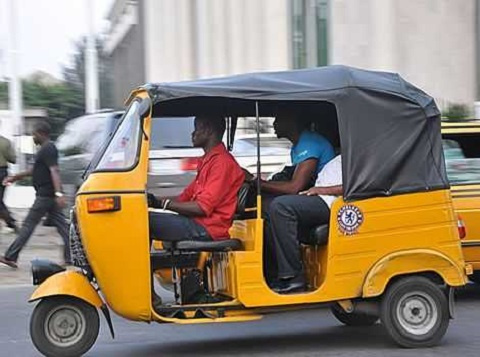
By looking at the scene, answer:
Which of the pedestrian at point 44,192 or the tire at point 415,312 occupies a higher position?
the pedestrian at point 44,192

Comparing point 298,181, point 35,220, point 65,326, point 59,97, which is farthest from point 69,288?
point 59,97

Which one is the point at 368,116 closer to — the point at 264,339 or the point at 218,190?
the point at 218,190

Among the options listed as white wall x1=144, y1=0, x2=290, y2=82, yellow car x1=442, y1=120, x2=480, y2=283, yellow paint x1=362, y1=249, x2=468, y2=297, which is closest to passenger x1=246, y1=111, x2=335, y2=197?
yellow paint x1=362, y1=249, x2=468, y2=297

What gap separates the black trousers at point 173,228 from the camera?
24.2 ft

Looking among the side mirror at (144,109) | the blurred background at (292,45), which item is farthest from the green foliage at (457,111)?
the side mirror at (144,109)

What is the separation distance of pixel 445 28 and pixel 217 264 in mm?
15335

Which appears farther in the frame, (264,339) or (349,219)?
(264,339)

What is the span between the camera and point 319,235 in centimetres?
755

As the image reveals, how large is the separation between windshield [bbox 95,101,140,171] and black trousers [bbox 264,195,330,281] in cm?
118

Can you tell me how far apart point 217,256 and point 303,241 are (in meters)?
0.70

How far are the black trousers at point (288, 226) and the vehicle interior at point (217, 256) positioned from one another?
107 millimetres

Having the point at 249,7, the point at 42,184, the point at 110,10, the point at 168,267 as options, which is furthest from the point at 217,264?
the point at 110,10

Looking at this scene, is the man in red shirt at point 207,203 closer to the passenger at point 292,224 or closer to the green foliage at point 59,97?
the passenger at point 292,224

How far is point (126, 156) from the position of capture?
7242 millimetres
